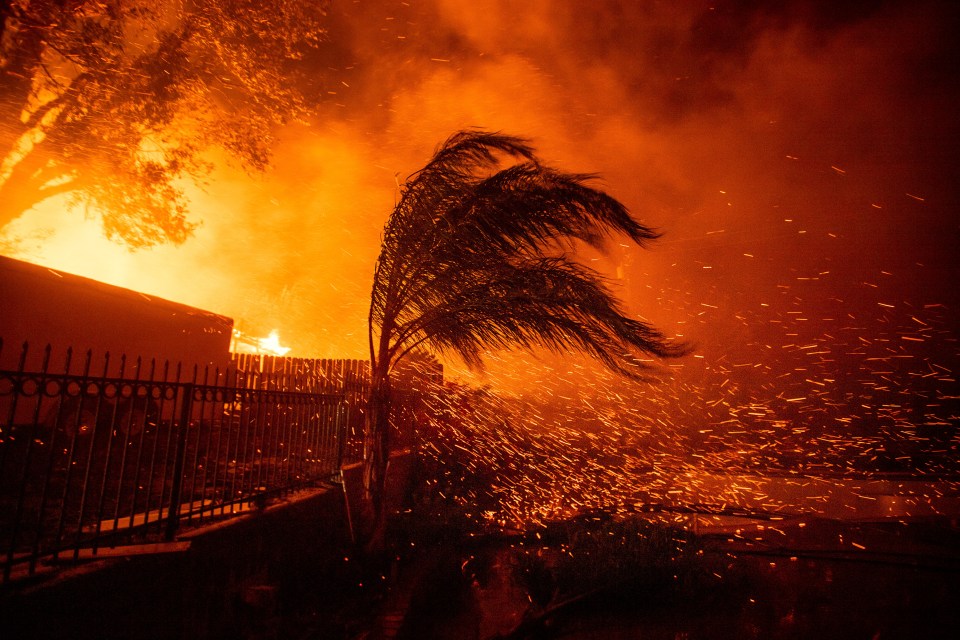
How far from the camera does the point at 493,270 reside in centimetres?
616

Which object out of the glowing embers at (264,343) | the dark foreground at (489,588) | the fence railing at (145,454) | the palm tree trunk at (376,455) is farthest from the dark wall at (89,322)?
the glowing embers at (264,343)

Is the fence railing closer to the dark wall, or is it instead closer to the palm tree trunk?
the dark wall

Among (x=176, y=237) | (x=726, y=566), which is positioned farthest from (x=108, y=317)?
(x=726, y=566)

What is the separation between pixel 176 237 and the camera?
13.6 m

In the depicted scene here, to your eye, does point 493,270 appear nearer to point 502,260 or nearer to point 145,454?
point 502,260

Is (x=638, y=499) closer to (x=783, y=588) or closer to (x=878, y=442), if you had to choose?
(x=783, y=588)

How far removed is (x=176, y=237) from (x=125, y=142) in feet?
7.92

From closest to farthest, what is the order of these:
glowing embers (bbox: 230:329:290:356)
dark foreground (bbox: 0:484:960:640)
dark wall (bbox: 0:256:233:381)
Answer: dark foreground (bbox: 0:484:960:640), dark wall (bbox: 0:256:233:381), glowing embers (bbox: 230:329:290:356)

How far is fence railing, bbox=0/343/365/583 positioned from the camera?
2947 millimetres

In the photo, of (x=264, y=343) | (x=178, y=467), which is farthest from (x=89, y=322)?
(x=264, y=343)

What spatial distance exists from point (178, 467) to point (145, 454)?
5211 millimetres

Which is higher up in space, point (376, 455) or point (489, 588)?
point (376, 455)

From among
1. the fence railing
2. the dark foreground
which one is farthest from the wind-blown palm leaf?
the dark foreground

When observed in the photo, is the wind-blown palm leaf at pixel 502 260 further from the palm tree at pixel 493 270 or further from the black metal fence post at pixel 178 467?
the black metal fence post at pixel 178 467
